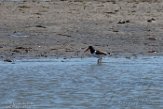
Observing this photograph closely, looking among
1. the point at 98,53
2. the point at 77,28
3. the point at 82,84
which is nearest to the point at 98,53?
the point at 98,53

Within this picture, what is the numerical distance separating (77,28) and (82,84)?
5.37 m

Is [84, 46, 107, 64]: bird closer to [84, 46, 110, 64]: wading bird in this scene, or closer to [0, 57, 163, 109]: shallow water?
[84, 46, 110, 64]: wading bird

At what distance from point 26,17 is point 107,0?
453 cm

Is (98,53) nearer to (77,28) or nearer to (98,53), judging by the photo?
(98,53)

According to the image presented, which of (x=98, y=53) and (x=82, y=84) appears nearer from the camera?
(x=82, y=84)

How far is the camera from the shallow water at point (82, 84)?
9.37 m

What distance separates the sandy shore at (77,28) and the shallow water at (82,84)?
828 mm

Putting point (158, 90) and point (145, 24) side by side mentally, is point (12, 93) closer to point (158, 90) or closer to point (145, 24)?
point (158, 90)

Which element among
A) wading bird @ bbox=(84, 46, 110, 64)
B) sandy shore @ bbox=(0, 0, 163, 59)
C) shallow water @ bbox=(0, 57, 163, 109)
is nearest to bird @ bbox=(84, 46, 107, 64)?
wading bird @ bbox=(84, 46, 110, 64)

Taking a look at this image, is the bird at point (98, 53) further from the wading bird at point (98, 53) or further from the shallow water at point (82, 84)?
the shallow water at point (82, 84)

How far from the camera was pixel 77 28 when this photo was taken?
16203mm

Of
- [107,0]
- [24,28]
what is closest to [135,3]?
[107,0]

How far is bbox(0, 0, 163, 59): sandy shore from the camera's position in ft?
46.3

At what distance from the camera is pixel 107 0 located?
70.4ft
